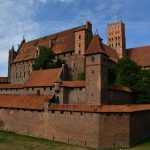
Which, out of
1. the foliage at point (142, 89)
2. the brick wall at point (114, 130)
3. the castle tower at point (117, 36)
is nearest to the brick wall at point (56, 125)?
the brick wall at point (114, 130)

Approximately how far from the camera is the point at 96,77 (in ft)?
143

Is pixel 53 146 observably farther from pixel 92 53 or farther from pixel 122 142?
pixel 92 53

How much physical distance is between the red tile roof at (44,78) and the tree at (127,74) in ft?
Answer: 34.3

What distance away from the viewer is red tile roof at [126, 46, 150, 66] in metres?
65.7

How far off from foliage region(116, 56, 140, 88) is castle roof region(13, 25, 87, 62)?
10.9 meters

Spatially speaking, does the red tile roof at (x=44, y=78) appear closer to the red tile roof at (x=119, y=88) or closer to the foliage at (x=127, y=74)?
the red tile roof at (x=119, y=88)

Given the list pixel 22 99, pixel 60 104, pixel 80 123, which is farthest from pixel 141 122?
pixel 22 99

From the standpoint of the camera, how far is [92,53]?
44688mm

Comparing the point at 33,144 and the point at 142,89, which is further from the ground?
the point at 142,89

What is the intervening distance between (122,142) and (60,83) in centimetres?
1438

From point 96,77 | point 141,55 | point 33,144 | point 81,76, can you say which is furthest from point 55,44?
point 33,144

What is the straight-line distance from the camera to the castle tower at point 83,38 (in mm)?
57406

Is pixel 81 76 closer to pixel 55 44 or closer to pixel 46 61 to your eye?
pixel 46 61

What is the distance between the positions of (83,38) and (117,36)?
24.0 metres
